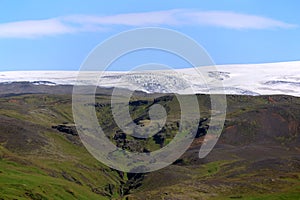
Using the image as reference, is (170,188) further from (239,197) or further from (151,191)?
(239,197)

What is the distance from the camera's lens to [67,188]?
7313 inches

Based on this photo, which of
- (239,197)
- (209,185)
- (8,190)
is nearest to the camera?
(8,190)

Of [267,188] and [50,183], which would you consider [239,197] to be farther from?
[50,183]

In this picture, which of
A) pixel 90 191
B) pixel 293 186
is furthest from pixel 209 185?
pixel 90 191

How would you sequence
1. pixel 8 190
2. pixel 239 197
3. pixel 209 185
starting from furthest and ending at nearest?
1. pixel 209 185
2. pixel 239 197
3. pixel 8 190

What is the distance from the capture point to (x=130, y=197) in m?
180

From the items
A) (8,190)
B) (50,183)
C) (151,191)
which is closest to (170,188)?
(151,191)

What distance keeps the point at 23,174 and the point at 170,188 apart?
1914 inches

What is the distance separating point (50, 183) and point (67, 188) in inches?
227

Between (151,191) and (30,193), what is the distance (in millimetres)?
42080

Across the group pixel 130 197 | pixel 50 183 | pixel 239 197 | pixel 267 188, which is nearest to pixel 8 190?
pixel 50 183

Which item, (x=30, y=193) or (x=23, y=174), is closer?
(x=30, y=193)

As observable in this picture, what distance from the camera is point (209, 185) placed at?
631 ft

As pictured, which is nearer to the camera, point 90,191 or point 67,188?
point 67,188
